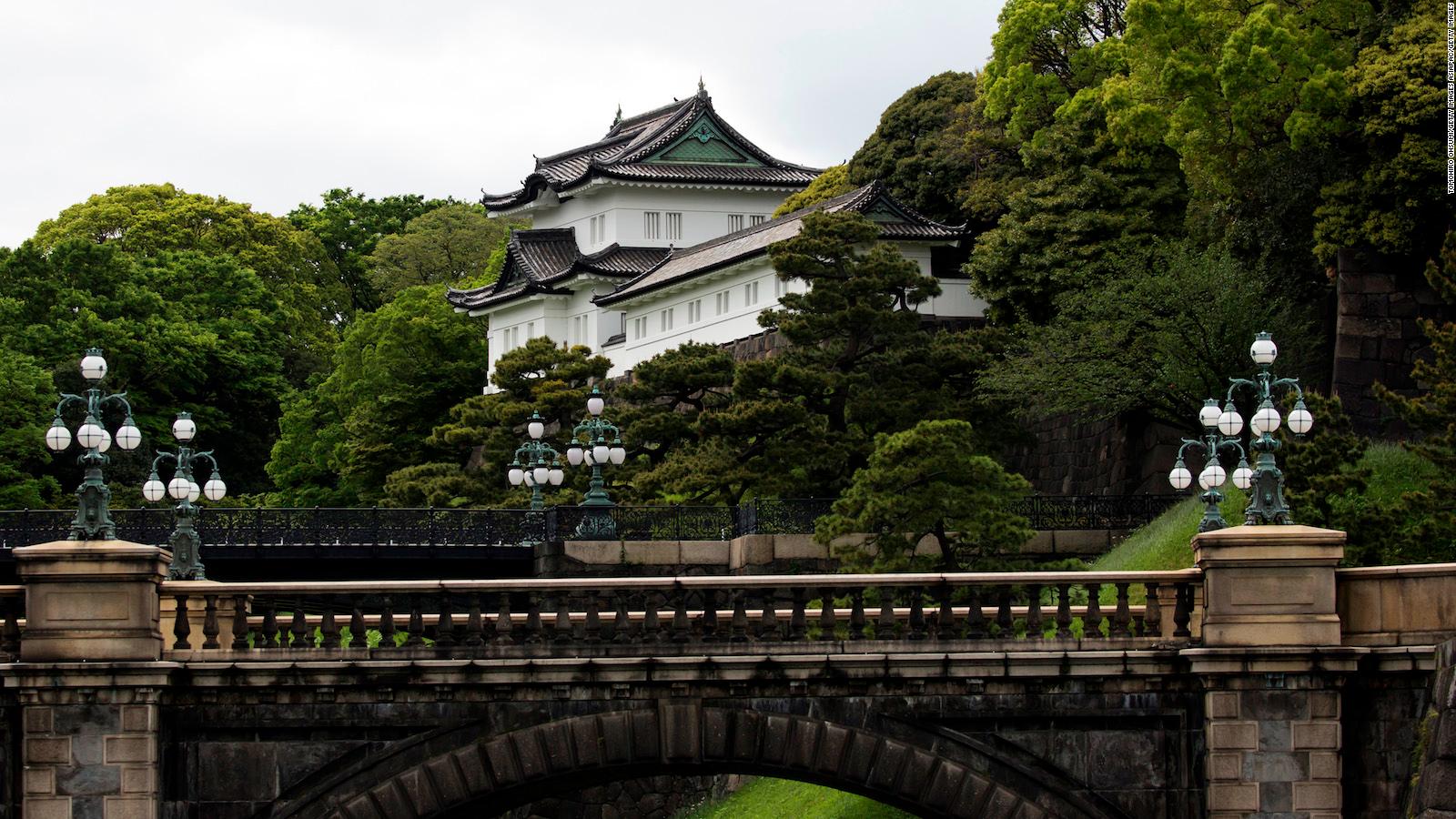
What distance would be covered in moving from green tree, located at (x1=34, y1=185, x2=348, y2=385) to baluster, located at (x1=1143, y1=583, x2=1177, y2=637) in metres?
71.4

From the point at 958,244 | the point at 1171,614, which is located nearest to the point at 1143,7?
the point at 958,244

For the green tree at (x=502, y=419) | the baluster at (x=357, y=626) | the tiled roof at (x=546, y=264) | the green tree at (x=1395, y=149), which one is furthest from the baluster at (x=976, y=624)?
the tiled roof at (x=546, y=264)

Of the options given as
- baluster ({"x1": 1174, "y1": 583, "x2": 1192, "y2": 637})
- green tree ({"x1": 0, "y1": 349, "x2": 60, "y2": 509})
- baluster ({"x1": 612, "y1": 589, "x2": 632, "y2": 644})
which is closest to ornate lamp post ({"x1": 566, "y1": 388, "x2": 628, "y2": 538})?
baluster ({"x1": 612, "y1": 589, "x2": 632, "y2": 644})

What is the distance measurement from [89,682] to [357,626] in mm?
2766

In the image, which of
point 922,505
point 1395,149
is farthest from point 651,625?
point 1395,149

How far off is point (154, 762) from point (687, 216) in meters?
64.7

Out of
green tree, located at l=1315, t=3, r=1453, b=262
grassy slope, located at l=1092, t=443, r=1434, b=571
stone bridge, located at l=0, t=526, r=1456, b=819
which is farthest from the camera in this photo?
green tree, located at l=1315, t=3, r=1453, b=262

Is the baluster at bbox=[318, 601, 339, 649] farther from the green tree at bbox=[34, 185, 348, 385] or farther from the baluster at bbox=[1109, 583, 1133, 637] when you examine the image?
the green tree at bbox=[34, 185, 348, 385]

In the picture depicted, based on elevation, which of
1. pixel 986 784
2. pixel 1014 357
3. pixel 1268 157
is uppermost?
pixel 1268 157

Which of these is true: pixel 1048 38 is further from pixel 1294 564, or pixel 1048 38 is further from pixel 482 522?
pixel 1294 564

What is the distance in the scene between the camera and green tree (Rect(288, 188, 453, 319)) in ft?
369

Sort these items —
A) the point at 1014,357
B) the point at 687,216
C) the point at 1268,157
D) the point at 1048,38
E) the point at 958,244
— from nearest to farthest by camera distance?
the point at 1268,157 < the point at 1014,357 < the point at 1048,38 < the point at 958,244 < the point at 687,216

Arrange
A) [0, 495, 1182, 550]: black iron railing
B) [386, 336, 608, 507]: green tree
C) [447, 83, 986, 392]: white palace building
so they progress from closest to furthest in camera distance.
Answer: [0, 495, 1182, 550]: black iron railing
[386, 336, 608, 507]: green tree
[447, 83, 986, 392]: white palace building

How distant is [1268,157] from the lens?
52.4 meters
